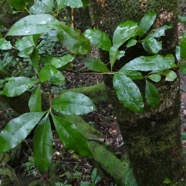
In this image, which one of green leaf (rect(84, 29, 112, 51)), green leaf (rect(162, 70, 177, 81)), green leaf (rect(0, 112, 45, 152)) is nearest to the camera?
green leaf (rect(0, 112, 45, 152))

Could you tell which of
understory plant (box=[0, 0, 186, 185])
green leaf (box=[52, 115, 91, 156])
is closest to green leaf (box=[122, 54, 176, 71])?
understory plant (box=[0, 0, 186, 185])

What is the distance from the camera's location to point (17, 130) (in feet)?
2.44

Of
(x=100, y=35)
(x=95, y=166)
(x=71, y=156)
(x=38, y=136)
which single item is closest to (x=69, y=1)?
(x=100, y=35)

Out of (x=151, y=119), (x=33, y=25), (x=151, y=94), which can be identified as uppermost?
(x=33, y=25)

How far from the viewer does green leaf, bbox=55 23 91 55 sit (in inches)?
30.9

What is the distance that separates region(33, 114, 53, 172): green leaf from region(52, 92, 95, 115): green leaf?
0.17ft

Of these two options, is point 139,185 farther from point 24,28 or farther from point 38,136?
point 24,28

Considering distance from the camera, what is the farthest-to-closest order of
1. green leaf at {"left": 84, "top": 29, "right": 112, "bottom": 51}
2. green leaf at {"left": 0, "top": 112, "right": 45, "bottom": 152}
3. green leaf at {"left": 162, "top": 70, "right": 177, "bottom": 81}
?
green leaf at {"left": 162, "top": 70, "right": 177, "bottom": 81} → green leaf at {"left": 84, "top": 29, "right": 112, "bottom": 51} → green leaf at {"left": 0, "top": 112, "right": 45, "bottom": 152}

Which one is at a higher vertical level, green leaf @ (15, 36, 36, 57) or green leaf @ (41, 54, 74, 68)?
green leaf @ (15, 36, 36, 57)

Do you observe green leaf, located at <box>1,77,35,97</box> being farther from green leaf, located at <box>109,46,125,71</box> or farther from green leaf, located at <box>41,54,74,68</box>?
green leaf, located at <box>109,46,125,71</box>

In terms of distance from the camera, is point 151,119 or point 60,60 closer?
point 60,60

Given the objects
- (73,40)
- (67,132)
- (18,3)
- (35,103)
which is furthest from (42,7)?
(67,132)

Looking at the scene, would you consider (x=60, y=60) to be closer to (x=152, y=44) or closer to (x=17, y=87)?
(x=17, y=87)

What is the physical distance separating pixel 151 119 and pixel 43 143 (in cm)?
55
